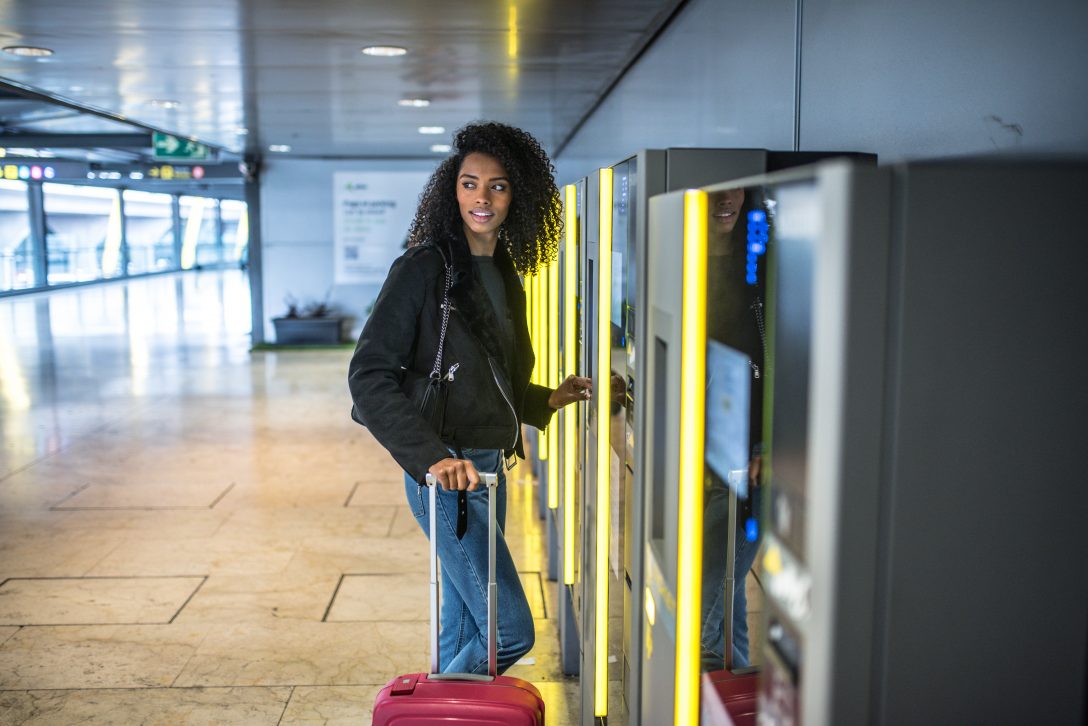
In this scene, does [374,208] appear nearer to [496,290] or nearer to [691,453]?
[496,290]

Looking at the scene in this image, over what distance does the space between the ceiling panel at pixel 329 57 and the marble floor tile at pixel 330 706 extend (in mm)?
2757

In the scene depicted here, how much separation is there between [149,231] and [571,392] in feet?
120

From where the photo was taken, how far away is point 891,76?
1.99 meters

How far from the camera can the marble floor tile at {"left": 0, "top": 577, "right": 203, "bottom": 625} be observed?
4113mm

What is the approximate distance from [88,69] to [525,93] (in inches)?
110

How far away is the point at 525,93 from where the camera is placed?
7.00 metres

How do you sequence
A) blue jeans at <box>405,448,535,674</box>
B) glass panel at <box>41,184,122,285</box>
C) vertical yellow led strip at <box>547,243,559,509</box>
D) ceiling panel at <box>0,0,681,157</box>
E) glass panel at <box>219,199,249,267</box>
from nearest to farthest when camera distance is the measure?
blue jeans at <box>405,448,535,674</box>, vertical yellow led strip at <box>547,243,559,509</box>, ceiling panel at <box>0,0,681,157</box>, glass panel at <box>41,184,122,285</box>, glass panel at <box>219,199,249,267</box>

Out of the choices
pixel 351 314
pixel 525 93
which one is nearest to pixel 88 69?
pixel 525 93

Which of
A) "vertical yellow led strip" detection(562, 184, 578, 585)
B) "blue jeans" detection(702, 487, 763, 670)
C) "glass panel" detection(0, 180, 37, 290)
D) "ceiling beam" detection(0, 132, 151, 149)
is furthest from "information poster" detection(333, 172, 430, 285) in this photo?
"blue jeans" detection(702, 487, 763, 670)

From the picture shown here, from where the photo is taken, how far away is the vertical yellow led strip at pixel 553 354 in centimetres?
367

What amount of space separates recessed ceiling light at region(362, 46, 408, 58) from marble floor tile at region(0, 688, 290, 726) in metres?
3.40

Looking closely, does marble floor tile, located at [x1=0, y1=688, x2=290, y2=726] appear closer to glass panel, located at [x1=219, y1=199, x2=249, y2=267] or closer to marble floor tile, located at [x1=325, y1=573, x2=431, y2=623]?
marble floor tile, located at [x1=325, y1=573, x2=431, y2=623]

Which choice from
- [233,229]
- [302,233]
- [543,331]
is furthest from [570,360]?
[233,229]

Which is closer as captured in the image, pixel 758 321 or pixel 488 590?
pixel 758 321
